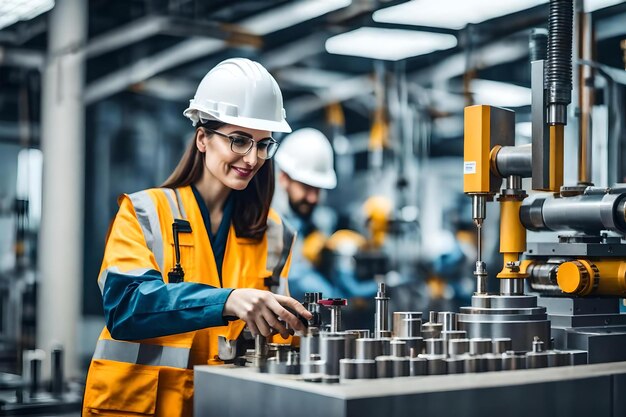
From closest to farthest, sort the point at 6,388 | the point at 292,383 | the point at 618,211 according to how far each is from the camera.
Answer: the point at 292,383, the point at 618,211, the point at 6,388

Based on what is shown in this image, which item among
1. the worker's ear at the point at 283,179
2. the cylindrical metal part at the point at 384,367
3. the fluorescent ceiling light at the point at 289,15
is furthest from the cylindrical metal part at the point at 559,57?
the fluorescent ceiling light at the point at 289,15

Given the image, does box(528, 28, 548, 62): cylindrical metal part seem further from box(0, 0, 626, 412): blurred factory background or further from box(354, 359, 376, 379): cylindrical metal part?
box(0, 0, 626, 412): blurred factory background

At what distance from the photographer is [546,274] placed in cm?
172

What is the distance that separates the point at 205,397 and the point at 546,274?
0.78 m

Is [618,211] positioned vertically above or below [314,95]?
below

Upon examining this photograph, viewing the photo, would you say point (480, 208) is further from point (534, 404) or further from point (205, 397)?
point (205, 397)

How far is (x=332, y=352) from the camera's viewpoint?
126cm

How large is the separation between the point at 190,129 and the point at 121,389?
222 inches

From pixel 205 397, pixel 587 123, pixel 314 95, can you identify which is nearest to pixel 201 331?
pixel 205 397

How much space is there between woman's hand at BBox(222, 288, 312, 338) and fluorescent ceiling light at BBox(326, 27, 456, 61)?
4.98 m

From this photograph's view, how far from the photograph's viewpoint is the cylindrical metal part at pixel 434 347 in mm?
1379

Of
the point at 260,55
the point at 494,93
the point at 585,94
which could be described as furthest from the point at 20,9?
the point at 585,94

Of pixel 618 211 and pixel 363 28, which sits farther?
pixel 363 28

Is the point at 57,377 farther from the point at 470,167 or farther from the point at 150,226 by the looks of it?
the point at 470,167
